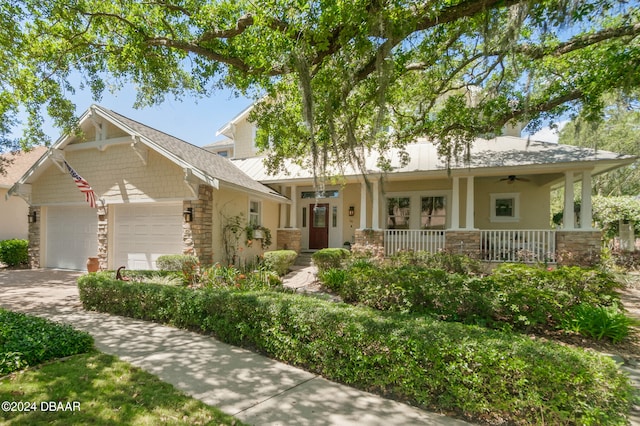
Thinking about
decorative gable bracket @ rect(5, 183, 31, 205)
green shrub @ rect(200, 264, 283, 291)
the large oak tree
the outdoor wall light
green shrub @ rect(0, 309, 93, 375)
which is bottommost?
green shrub @ rect(0, 309, 93, 375)

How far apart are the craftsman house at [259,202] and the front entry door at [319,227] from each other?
1.8 inches

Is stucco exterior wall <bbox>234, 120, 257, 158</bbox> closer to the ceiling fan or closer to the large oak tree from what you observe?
the large oak tree

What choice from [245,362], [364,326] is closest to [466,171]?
[364,326]

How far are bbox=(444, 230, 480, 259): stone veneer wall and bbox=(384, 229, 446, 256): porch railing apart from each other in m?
0.52

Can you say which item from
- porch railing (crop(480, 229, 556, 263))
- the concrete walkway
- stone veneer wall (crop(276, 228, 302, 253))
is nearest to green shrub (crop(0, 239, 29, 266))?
the concrete walkway

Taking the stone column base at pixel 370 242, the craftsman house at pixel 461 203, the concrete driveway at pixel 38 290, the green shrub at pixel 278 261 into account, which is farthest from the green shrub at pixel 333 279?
the concrete driveway at pixel 38 290

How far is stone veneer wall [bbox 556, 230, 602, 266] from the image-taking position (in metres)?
8.78

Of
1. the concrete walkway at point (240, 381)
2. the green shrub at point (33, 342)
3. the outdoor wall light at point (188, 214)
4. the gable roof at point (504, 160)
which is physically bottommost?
the concrete walkway at point (240, 381)

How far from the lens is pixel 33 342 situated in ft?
11.9

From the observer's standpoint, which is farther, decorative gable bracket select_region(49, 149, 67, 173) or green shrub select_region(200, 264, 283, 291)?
decorative gable bracket select_region(49, 149, 67, 173)

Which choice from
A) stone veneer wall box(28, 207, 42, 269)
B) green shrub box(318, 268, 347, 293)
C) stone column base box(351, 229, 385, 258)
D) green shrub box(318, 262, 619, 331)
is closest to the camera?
green shrub box(318, 262, 619, 331)

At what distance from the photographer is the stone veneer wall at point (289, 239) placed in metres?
12.4

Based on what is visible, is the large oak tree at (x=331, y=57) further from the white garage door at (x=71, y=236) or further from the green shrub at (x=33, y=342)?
the green shrub at (x=33, y=342)

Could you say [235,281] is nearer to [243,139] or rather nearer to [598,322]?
[598,322]
